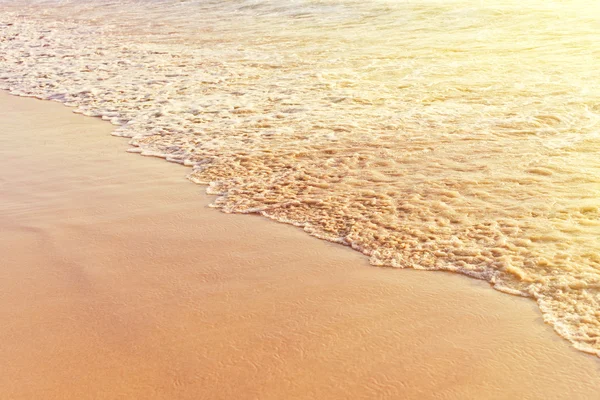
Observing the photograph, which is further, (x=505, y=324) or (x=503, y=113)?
(x=503, y=113)

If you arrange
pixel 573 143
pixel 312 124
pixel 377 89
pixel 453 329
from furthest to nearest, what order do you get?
pixel 377 89
pixel 312 124
pixel 573 143
pixel 453 329

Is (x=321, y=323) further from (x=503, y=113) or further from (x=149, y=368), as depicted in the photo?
(x=503, y=113)

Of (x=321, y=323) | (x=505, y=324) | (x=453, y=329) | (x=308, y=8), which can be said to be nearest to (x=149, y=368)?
(x=321, y=323)

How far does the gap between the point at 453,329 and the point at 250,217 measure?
6.65 feet

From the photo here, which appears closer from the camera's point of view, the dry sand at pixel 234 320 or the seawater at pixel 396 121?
the dry sand at pixel 234 320

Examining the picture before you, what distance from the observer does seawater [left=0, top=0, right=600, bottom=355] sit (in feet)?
14.7

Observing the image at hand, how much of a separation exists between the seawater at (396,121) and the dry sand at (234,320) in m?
0.27

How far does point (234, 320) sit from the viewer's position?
142 inches

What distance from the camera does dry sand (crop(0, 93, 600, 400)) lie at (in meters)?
3.08

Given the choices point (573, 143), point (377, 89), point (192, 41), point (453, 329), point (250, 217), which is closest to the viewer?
point (453, 329)

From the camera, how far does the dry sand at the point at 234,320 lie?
308cm

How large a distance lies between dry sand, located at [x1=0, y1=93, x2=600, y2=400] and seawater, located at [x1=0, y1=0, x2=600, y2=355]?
0.27m

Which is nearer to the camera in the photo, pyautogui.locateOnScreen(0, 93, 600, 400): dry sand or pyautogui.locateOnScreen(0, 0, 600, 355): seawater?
pyautogui.locateOnScreen(0, 93, 600, 400): dry sand

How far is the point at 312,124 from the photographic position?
24.4ft
